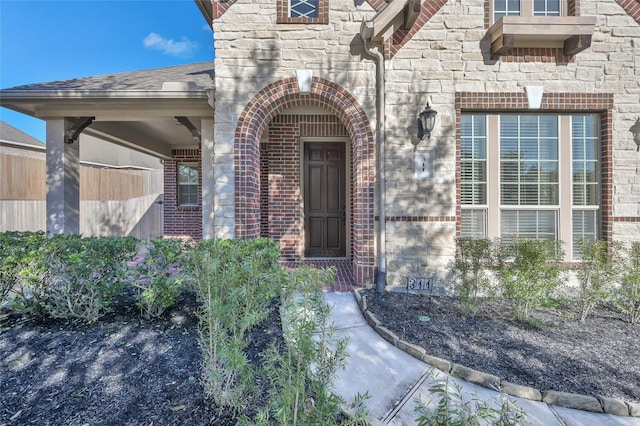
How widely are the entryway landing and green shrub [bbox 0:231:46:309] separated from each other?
2998 mm

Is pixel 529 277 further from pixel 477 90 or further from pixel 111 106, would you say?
pixel 111 106

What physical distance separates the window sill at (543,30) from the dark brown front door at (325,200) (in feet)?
10.1

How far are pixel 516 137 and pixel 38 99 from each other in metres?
7.62

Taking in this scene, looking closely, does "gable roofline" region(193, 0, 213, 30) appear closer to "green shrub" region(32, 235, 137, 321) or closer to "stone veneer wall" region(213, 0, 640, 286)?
"stone veneer wall" region(213, 0, 640, 286)

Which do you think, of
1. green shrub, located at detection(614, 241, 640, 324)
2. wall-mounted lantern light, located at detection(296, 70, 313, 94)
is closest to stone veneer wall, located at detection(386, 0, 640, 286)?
green shrub, located at detection(614, 241, 640, 324)

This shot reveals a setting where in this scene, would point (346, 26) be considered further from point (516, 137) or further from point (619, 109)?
point (619, 109)

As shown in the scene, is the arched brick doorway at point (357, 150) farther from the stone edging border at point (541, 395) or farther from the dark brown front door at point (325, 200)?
the stone edging border at point (541, 395)

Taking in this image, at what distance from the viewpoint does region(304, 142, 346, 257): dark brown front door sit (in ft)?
20.6

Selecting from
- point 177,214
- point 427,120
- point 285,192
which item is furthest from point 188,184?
point 427,120

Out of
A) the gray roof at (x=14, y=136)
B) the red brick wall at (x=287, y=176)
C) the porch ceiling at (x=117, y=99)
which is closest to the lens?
the porch ceiling at (x=117, y=99)

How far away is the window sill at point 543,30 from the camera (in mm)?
4208

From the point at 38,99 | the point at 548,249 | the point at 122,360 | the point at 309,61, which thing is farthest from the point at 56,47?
the point at 548,249

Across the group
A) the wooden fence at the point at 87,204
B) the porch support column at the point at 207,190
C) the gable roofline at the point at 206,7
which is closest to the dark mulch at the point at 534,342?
the porch support column at the point at 207,190

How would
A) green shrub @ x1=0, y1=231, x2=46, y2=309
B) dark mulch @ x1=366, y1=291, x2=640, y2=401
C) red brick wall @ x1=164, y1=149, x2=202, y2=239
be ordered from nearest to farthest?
dark mulch @ x1=366, y1=291, x2=640, y2=401, green shrub @ x1=0, y1=231, x2=46, y2=309, red brick wall @ x1=164, y1=149, x2=202, y2=239
